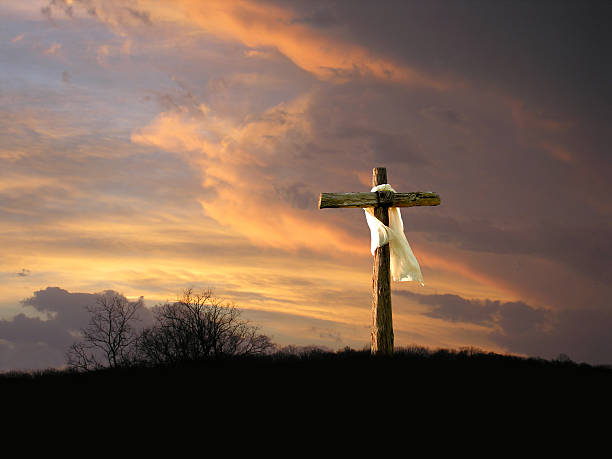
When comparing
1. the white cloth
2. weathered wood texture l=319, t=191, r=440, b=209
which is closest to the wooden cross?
weathered wood texture l=319, t=191, r=440, b=209

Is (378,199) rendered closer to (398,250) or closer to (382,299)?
(398,250)

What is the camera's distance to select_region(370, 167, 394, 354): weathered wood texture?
12188mm

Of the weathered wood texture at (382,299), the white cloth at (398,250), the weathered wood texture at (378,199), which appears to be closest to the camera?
the weathered wood texture at (382,299)

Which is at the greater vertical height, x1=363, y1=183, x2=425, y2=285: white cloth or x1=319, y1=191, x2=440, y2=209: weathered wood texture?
x1=319, y1=191, x2=440, y2=209: weathered wood texture

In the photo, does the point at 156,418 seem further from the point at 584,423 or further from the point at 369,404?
the point at 584,423

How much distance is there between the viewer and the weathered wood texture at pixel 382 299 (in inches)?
480

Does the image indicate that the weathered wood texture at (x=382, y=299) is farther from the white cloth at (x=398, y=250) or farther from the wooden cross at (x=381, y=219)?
the white cloth at (x=398, y=250)

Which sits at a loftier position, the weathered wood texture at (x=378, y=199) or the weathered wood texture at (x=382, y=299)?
the weathered wood texture at (x=378, y=199)

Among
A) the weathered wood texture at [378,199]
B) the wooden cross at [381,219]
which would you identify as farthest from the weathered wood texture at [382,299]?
the weathered wood texture at [378,199]

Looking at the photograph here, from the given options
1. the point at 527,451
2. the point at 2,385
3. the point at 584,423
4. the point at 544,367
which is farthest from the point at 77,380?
the point at 544,367

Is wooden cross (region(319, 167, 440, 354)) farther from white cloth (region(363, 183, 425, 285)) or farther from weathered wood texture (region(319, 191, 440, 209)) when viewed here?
white cloth (region(363, 183, 425, 285))

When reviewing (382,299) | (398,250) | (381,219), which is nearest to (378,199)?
(381,219)

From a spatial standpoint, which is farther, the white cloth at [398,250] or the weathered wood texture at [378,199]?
the white cloth at [398,250]

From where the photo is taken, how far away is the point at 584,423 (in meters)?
8.16
